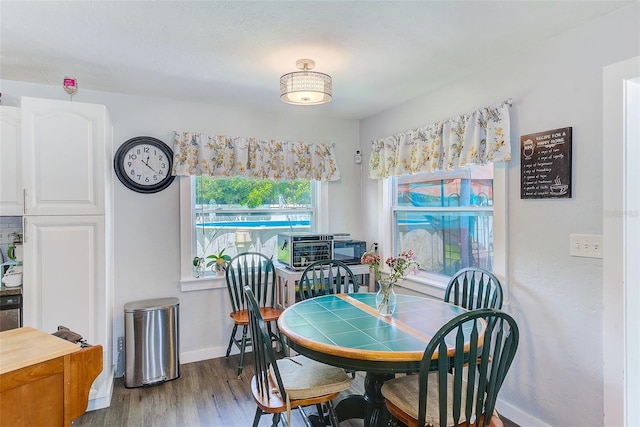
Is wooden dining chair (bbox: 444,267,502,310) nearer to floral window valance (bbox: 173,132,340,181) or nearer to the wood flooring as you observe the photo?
the wood flooring

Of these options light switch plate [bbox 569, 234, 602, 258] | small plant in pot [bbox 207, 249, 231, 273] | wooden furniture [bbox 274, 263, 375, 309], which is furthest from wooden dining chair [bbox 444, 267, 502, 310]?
small plant in pot [bbox 207, 249, 231, 273]

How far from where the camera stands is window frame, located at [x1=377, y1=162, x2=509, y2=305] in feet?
8.00

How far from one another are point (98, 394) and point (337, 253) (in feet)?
7.17

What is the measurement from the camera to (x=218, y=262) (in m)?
3.39

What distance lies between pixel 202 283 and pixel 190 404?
1.05 meters

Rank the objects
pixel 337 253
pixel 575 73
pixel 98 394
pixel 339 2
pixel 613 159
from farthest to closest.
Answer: pixel 337 253
pixel 98 394
pixel 575 73
pixel 613 159
pixel 339 2

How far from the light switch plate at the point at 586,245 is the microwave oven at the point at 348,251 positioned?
73.3 inches

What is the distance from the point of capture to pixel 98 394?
8.32ft

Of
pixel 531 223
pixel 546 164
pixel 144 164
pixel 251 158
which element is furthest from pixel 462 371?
pixel 144 164

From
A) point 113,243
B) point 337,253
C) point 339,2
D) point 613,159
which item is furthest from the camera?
point 337,253

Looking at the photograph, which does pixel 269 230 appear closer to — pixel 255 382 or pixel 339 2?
pixel 255 382

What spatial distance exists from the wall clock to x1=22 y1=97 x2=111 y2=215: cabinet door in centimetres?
48

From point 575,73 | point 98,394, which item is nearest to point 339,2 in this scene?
point 575,73

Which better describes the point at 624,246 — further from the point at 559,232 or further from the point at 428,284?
the point at 428,284
